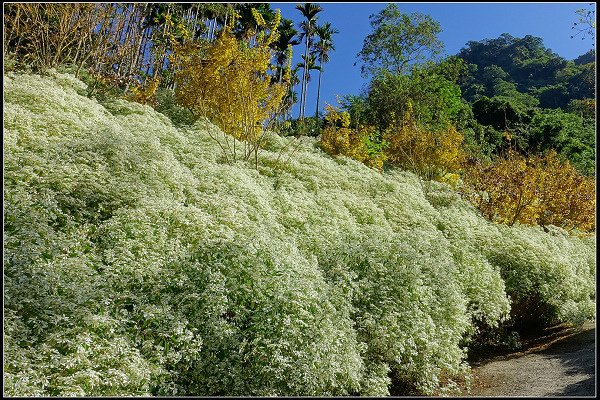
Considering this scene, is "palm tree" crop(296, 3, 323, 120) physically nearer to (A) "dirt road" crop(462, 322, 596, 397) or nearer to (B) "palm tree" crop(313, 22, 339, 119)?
(B) "palm tree" crop(313, 22, 339, 119)

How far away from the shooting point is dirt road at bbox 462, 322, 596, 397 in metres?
6.66

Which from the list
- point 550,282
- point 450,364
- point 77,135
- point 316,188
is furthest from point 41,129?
point 550,282

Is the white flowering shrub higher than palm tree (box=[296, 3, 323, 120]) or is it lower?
lower

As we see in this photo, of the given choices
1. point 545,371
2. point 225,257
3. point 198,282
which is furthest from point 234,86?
point 545,371

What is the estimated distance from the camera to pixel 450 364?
20.7 feet

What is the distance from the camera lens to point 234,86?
40.7 ft

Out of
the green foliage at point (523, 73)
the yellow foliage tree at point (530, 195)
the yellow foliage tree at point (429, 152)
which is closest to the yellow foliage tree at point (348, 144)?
the yellow foliage tree at point (429, 152)

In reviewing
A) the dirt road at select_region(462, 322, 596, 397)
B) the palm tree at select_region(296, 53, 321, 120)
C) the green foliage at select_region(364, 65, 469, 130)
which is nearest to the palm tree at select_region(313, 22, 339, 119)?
the palm tree at select_region(296, 53, 321, 120)

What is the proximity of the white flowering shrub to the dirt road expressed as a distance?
55 cm

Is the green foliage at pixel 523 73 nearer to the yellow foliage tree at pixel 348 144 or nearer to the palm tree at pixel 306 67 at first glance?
the palm tree at pixel 306 67

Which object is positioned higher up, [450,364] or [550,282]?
[550,282]

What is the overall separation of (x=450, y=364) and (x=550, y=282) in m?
5.06

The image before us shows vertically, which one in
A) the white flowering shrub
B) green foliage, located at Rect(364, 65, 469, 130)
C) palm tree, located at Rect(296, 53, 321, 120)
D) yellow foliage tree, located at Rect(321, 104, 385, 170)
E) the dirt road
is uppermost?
palm tree, located at Rect(296, 53, 321, 120)

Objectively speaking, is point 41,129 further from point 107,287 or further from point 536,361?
point 536,361
